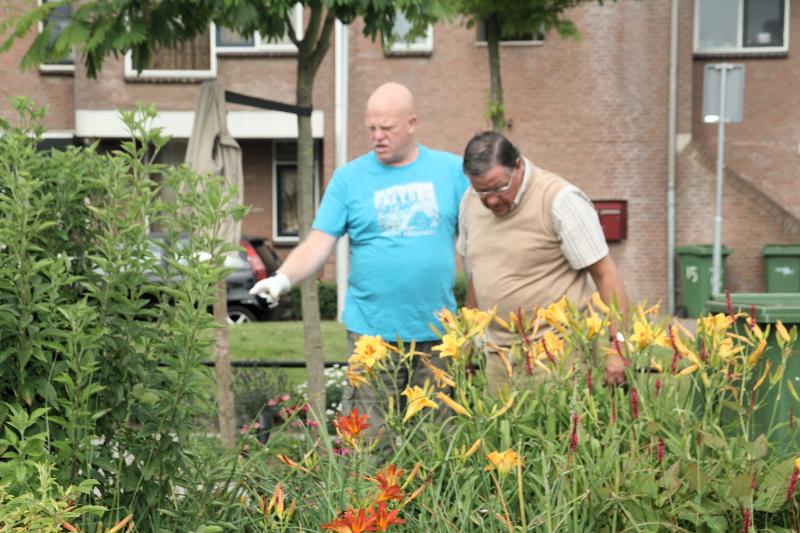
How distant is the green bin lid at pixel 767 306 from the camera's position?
165 inches

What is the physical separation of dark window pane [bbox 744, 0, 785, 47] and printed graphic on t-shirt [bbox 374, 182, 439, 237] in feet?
62.5

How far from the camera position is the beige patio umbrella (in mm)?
7301

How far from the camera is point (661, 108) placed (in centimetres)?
2267

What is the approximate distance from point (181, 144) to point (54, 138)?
229 centimetres

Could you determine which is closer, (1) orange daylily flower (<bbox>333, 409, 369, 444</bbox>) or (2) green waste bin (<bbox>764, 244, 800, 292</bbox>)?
(1) orange daylily flower (<bbox>333, 409, 369, 444</bbox>)

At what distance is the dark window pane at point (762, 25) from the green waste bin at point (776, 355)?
19359 mm

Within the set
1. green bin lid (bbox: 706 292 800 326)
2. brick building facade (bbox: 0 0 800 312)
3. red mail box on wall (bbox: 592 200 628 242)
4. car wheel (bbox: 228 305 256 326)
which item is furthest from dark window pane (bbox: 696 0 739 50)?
green bin lid (bbox: 706 292 800 326)

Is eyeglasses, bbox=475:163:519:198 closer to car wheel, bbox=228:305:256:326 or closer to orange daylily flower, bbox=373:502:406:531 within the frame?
orange daylily flower, bbox=373:502:406:531

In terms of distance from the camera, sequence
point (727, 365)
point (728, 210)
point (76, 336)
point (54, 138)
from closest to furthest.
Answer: point (76, 336)
point (727, 365)
point (728, 210)
point (54, 138)

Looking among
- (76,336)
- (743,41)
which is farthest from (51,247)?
(743,41)

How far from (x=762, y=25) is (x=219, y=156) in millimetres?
17747

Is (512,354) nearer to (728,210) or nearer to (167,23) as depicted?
(167,23)

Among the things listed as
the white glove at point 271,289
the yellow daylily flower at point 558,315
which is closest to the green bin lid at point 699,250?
the white glove at point 271,289

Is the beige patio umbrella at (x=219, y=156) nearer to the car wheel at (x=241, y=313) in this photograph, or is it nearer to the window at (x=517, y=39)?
the car wheel at (x=241, y=313)
